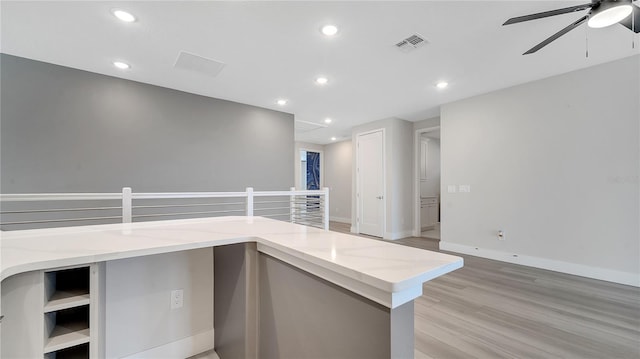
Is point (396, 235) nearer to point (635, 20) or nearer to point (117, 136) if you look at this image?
point (635, 20)

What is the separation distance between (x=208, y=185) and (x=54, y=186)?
1716 millimetres

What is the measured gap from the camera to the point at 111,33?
2.37m

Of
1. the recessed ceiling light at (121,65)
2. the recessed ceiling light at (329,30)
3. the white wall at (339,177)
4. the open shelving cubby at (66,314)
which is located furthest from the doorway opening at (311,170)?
the open shelving cubby at (66,314)

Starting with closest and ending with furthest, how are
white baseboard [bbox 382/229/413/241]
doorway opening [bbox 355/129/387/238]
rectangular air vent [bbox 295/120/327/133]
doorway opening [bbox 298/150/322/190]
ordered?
white baseboard [bbox 382/229/413/241], doorway opening [bbox 355/129/387/238], rectangular air vent [bbox 295/120/327/133], doorway opening [bbox 298/150/322/190]

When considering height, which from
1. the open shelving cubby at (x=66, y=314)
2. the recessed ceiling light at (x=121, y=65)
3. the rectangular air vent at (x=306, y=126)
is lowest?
the open shelving cubby at (x=66, y=314)

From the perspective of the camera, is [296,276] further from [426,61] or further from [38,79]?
[38,79]

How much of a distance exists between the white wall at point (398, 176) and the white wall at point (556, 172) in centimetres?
121

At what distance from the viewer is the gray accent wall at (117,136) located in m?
2.82

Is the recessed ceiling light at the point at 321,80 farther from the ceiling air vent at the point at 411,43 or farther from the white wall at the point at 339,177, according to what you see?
the white wall at the point at 339,177

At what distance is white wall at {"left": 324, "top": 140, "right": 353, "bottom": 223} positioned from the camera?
777cm

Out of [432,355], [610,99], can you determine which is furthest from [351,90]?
[432,355]

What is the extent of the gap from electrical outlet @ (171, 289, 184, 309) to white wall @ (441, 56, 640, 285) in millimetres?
4139

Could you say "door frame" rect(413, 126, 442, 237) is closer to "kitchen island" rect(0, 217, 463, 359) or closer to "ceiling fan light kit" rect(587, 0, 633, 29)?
"ceiling fan light kit" rect(587, 0, 633, 29)

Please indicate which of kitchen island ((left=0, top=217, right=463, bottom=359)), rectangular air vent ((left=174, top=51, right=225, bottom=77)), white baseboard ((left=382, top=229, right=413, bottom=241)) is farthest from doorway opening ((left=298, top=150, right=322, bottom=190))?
kitchen island ((left=0, top=217, right=463, bottom=359))
